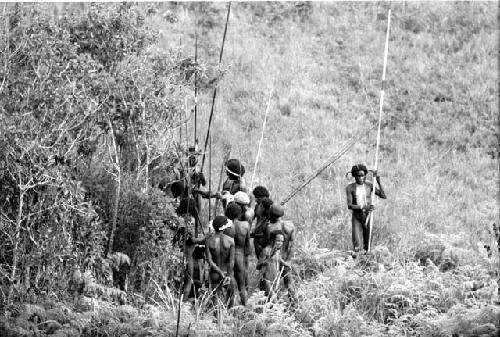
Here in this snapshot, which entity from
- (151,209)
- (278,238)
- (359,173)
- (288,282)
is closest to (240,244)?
(278,238)

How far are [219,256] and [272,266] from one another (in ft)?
2.70

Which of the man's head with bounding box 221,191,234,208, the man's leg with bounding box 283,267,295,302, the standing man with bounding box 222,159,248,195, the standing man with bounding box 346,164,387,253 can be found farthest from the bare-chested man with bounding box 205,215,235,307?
the standing man with bounding box 346,164,387,253

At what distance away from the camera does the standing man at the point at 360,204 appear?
15.0 meters

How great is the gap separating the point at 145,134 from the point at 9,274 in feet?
8.73

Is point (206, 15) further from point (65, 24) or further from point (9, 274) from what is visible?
point (9, 274)

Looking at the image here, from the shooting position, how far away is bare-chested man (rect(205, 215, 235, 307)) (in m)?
12.5

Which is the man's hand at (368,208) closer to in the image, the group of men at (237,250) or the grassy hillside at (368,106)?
the grassy hillside at (368,106)

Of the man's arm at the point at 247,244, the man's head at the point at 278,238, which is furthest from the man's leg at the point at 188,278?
the man's head at the point at 278,238

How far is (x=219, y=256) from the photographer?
495 inches

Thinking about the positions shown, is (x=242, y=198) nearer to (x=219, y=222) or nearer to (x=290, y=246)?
(x=290, y=246)

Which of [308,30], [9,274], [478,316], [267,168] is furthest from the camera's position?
[308,30]

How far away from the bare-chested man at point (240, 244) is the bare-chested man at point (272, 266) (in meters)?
0.25

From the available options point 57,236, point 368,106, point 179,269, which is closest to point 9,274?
point 57,236

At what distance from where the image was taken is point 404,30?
25578 millimetres
